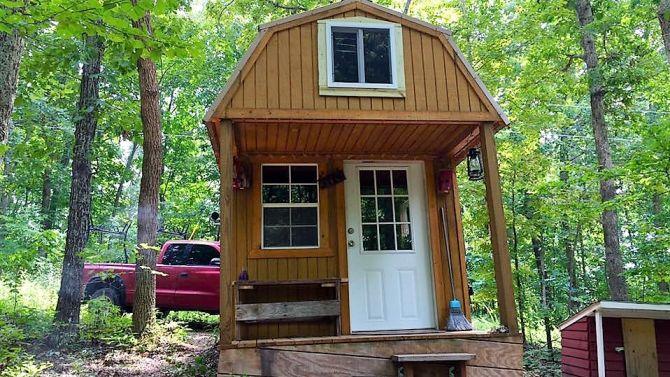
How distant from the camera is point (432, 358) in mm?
3936

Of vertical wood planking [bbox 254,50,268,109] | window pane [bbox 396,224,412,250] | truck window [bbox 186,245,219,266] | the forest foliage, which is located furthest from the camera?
truck window [bbox 186,245,219,266]

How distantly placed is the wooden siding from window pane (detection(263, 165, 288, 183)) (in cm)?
147

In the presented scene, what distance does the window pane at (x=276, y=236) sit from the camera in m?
5.40

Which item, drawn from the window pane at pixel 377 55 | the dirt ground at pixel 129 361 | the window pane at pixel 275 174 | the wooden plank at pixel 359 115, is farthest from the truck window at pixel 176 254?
the window pane at pixel 377 55

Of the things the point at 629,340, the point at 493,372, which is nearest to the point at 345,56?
the point at 493,372

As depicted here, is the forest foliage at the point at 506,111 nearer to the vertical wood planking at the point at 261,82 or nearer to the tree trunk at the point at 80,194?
the tree trunk at the point at 80,194

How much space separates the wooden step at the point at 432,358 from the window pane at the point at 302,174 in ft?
7.99

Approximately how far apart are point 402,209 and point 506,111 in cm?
579

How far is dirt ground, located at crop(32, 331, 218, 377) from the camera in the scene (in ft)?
16.7

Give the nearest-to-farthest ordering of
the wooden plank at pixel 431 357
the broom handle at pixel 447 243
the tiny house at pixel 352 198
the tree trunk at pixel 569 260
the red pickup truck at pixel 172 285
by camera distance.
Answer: the wooden plank at pixel 431 357 < the tiny house at pixel 352 198 < the broom handle at pixel 447 243 < the red pickup truck at pixel 172 285 < the tree trunk at pixel 569 260

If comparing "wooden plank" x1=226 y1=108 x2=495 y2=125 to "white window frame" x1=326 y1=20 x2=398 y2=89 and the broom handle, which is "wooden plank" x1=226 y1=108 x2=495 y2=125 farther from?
the broom handle

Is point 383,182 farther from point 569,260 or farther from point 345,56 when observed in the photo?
point 569,260

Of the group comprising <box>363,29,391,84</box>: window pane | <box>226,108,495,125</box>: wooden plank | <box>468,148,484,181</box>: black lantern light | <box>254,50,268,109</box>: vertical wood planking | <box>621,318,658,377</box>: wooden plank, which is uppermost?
<box>363,29,391,84</box>: window pane

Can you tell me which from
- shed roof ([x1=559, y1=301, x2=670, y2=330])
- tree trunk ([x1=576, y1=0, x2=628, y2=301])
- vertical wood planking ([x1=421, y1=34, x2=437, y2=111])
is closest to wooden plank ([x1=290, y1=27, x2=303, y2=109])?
vertical wood planking ([x1=421, y1=34, x2=437, y2=111])
